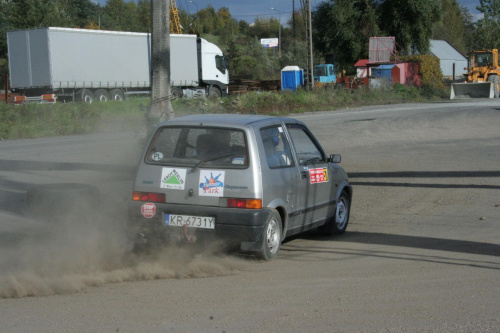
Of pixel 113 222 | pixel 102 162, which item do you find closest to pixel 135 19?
pixel 102 162

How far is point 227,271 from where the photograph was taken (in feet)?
20.9

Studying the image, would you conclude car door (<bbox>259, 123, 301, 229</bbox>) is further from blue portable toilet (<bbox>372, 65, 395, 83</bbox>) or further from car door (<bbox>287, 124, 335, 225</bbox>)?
blue portable toilet (<bbox>372, 65, 395, 83</bbox>)

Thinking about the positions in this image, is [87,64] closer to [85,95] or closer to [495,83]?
[85,95]

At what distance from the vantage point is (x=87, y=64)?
38438 millimetres

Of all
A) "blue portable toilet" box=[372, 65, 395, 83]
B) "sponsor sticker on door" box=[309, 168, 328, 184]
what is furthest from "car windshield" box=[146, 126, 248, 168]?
"blue portable toilet" box=[372, 65, 395, 83]

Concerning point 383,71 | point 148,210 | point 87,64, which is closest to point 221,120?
point 148,210

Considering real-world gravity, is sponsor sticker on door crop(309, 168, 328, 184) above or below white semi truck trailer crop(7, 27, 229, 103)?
below

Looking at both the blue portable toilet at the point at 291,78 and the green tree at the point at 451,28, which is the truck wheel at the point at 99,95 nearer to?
the blue portable toilet at the point at 291,78

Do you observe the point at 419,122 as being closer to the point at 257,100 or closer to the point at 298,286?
the point at 257,100

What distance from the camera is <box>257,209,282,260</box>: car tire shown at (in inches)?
260

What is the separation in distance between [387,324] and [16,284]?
332 cm

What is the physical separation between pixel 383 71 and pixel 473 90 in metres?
11.0

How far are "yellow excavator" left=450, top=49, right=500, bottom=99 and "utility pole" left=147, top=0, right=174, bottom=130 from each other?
110ft

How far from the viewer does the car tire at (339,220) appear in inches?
333
